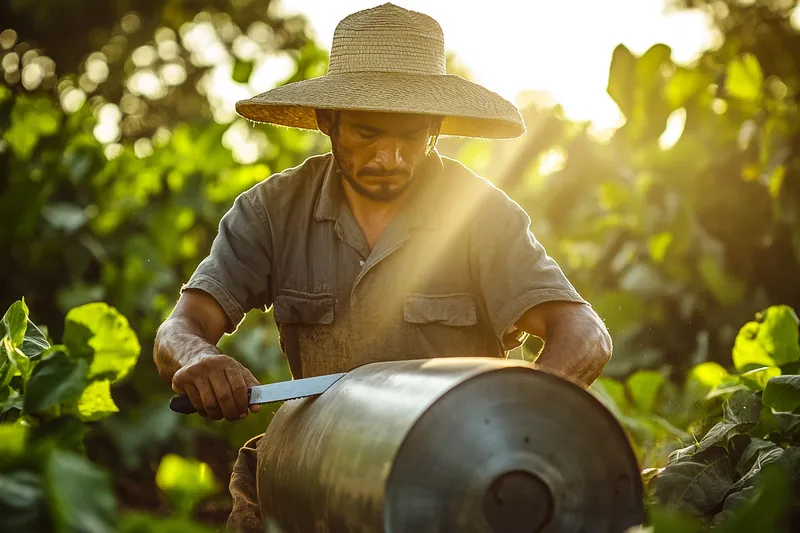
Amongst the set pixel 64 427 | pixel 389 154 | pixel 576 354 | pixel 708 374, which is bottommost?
pixel 708 374

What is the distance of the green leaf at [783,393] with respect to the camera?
2.94 metres

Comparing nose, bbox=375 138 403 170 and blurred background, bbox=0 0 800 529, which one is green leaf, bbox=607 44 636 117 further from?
nose, bbox=375 138 403 170

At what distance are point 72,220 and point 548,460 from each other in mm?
4582

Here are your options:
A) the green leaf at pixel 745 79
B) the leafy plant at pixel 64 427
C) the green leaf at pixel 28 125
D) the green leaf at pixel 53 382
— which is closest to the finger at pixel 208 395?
the leafy plant at pixel 64 427

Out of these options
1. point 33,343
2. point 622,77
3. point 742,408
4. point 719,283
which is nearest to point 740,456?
point 742,408

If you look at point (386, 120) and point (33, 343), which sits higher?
point (386, 120)

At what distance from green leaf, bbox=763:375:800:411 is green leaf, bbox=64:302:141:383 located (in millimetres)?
1552

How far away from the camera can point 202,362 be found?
2.66 m

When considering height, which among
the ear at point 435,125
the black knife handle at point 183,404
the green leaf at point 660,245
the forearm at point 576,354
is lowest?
the green leaf at point 660,245

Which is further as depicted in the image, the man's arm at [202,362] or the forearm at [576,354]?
the forearm at [576,354]

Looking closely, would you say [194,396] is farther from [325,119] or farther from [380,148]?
[325,119]

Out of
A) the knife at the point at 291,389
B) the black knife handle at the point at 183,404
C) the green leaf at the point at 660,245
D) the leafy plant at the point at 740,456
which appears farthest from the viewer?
the green leaf at the point at 660,245

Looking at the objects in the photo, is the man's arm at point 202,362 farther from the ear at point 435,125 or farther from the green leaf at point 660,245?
the green leaf at point 660,245

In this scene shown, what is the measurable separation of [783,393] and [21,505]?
6.22 feet
